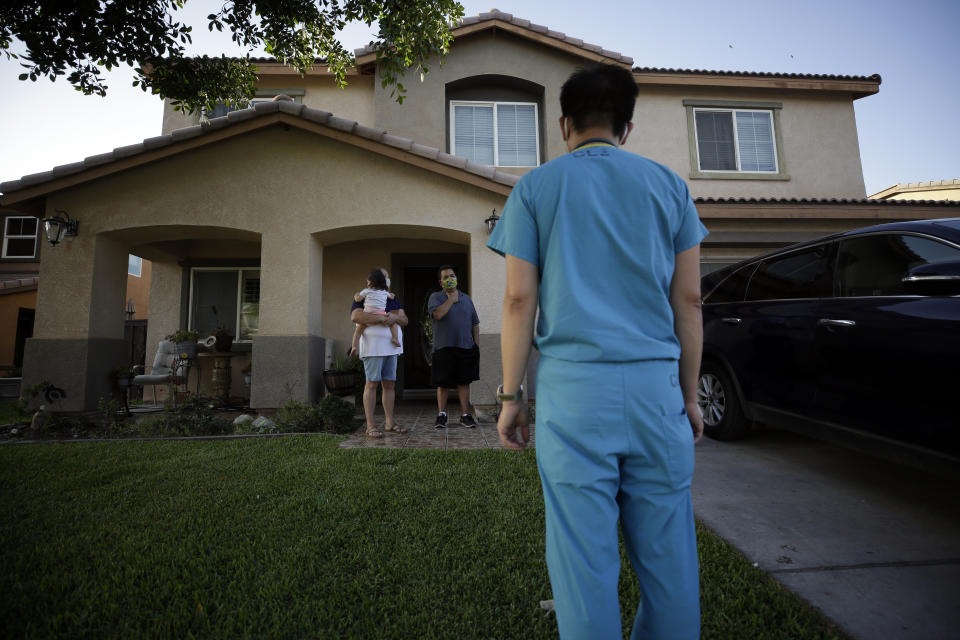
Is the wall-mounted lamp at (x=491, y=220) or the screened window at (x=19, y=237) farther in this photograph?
the screened window at (x=19, y=237)

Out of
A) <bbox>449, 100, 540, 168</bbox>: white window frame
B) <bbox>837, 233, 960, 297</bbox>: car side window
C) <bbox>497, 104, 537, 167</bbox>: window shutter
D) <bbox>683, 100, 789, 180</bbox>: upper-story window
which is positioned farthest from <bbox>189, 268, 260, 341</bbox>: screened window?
<bbox>683, 100, 789, 180</bbox>: upper-story window

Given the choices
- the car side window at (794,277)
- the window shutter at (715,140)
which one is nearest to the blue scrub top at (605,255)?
the car side window at (794,277)

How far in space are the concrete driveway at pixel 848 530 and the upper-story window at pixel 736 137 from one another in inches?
301

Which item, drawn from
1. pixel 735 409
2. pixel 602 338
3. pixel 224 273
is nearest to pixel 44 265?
pixel 224 273

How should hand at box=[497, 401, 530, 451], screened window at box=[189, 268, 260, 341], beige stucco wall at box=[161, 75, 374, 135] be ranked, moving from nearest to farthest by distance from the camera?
1. hand at box=[497, 401, 530, 451]
2. screened window at box=[189, 268, 260, 341]
3. beige stucco wall at box=[161, 75, 374, 135]

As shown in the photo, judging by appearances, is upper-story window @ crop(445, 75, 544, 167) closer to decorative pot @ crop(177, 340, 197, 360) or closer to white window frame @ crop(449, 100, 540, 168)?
white window frame @ crop(449, 100, 540, 168)

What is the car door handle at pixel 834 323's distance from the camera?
2961 millimetres

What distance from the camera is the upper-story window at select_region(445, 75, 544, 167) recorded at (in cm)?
928

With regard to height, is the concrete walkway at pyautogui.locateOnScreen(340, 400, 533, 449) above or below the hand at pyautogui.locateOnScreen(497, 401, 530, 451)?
below

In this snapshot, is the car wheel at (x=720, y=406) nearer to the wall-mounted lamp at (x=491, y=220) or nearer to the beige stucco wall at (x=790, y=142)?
the wall-mounted lamp at (x=491, y=220)

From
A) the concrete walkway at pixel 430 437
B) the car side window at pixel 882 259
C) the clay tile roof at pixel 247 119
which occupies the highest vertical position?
the clay tile roof at pixel 247 119

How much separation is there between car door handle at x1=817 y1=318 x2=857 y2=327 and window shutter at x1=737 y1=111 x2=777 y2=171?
8.16m

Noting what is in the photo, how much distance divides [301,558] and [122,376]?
6107mm

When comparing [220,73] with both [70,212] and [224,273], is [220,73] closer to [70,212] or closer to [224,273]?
[70,212]
